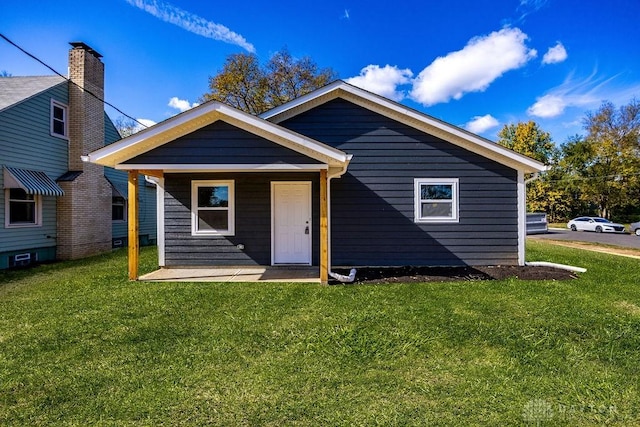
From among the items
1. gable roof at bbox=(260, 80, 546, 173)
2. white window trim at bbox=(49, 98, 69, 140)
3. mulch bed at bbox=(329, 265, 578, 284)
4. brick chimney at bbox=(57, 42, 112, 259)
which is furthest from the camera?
brick chimney at bbox=(57, 42, 112, 259)

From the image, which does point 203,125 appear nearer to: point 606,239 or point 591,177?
point 606,239

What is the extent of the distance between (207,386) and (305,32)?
15468 millimetres

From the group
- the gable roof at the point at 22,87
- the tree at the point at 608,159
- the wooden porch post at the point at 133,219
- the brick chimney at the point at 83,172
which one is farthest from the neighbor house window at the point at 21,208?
the tree at the point at 608,159

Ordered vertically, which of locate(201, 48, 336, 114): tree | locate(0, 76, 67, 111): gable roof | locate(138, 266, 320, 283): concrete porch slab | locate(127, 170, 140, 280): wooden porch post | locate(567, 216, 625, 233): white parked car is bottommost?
locate(138, 266, 320, 283): concrete porch slab

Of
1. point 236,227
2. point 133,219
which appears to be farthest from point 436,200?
point 133,219

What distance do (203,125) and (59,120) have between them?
27.7 feet

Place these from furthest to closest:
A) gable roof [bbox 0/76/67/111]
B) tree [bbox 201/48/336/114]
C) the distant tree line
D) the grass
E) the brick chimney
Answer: the distant tree line < tree [bbox 201/48/336/114] < the brick chimney < gable roof [bbox 0/76/67/111] < the grass

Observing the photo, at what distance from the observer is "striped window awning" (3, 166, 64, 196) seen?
31.7ft

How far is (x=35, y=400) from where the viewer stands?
2.78 metres

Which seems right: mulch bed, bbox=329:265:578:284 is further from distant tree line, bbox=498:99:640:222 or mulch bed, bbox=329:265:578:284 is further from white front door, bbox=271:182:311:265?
distant tree line, bbox=498:99:640:222

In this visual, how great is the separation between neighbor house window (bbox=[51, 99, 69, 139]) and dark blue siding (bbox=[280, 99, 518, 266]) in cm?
987

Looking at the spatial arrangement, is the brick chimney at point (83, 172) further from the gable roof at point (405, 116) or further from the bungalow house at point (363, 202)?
the gable roof at point (405, 116)

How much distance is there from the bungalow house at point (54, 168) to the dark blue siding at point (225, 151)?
644 centimetres

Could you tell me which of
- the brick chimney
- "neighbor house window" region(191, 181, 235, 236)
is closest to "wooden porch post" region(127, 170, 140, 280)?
"neighbor house window" region(191, 181, 235, 236)
